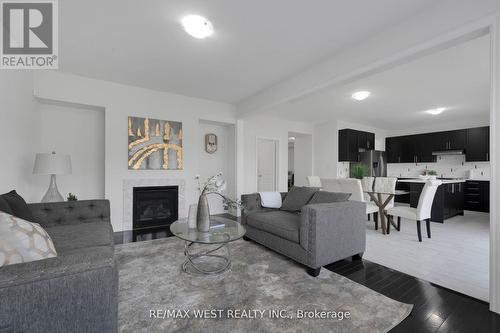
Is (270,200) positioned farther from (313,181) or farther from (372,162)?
(372,162)

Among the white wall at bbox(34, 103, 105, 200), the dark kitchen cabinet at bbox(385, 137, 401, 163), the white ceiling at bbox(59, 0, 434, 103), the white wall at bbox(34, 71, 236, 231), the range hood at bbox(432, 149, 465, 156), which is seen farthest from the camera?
the dark kitchen cabinet at bbox(385, 137, 401, 163)

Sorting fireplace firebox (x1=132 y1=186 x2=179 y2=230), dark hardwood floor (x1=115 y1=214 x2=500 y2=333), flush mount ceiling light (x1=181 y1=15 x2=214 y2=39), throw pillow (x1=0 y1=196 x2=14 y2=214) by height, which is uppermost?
flush mount ceiling light (x1=181 y1=15 x2=214 y2=39)

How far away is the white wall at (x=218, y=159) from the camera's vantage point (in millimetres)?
5176

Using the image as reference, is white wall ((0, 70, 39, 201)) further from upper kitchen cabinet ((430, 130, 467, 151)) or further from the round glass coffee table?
upper kitchen cabinet ((430, 130, 467, 151))

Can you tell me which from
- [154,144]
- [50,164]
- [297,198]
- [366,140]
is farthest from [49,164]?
[366,140]

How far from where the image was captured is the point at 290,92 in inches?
141

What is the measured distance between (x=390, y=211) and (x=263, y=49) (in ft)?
10.9

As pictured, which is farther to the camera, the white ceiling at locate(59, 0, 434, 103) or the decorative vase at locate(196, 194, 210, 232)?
the decorative vase at locate(196, 194, 210, 232)

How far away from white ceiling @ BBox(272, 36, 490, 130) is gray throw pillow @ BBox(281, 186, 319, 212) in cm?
147

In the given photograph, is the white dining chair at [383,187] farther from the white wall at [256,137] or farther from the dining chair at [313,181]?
the white wall at [256,137]

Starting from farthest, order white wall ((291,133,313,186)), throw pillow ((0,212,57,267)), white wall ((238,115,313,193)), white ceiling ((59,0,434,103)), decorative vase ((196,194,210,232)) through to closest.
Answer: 1. white wall ((291,133,313,186))
2. white wall ((238,115,313,193))
3. decorative vase ((196,194,210,232))
4. white ceiling ((59,0,434,103))
5. throw pillow ((0,212,57,267))

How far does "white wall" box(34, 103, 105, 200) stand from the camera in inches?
145

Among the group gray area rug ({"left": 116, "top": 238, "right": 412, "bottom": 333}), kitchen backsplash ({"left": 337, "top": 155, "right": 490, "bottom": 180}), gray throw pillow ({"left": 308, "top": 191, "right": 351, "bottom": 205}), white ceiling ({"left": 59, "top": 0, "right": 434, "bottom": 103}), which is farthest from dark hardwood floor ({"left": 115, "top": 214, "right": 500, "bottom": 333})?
kitchen backsplash ({"left": 337, "top": 155, "right": 490, "bottom": 180})

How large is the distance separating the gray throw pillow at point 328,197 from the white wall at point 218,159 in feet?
8.05
